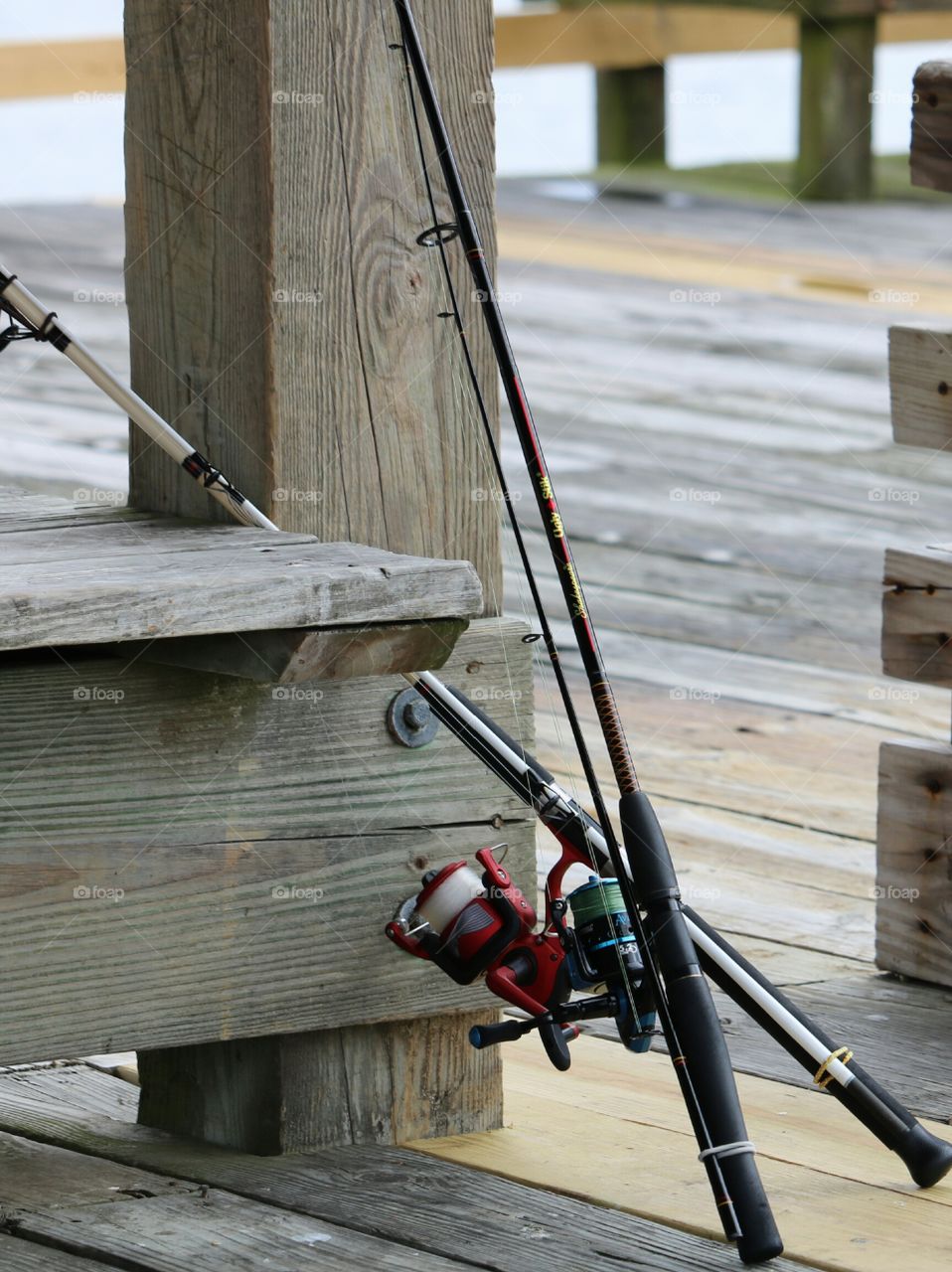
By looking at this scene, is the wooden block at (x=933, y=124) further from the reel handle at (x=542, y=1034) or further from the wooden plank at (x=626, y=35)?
the wooden plank at (x=626, y=35)

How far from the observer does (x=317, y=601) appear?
1.86m

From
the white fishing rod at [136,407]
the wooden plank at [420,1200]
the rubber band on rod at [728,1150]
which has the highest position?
the white fishing rod at [136,407]

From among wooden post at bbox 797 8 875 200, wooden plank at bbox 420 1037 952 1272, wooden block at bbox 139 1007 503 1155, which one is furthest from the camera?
wooden post at bbox 797 8 875 200

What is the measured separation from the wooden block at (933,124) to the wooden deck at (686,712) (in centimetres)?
98

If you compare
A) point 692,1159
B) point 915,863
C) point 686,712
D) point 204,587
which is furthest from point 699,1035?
point 686,712

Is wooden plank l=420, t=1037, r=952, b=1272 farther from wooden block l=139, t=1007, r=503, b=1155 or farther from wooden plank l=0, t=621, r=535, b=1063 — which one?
wooden plank l=0, t=621, r=535, b=1063

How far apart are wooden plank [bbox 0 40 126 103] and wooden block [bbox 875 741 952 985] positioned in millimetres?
10006

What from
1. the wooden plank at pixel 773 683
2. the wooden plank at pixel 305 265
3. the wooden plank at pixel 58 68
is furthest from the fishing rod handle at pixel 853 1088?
the wooden plank at pixel 58 68

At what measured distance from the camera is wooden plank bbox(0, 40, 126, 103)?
12367 mm

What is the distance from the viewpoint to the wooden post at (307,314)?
A: 204 centimetres

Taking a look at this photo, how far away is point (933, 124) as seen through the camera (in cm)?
273

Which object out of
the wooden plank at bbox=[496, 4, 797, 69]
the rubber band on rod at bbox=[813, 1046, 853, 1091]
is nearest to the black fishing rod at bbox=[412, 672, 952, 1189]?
the rubber band on rod at bbox=[813, 1046, 853, 1091]

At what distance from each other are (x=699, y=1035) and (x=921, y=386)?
1.22m

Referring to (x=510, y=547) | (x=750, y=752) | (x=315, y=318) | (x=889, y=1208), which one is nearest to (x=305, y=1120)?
(x=889, y=1208)
